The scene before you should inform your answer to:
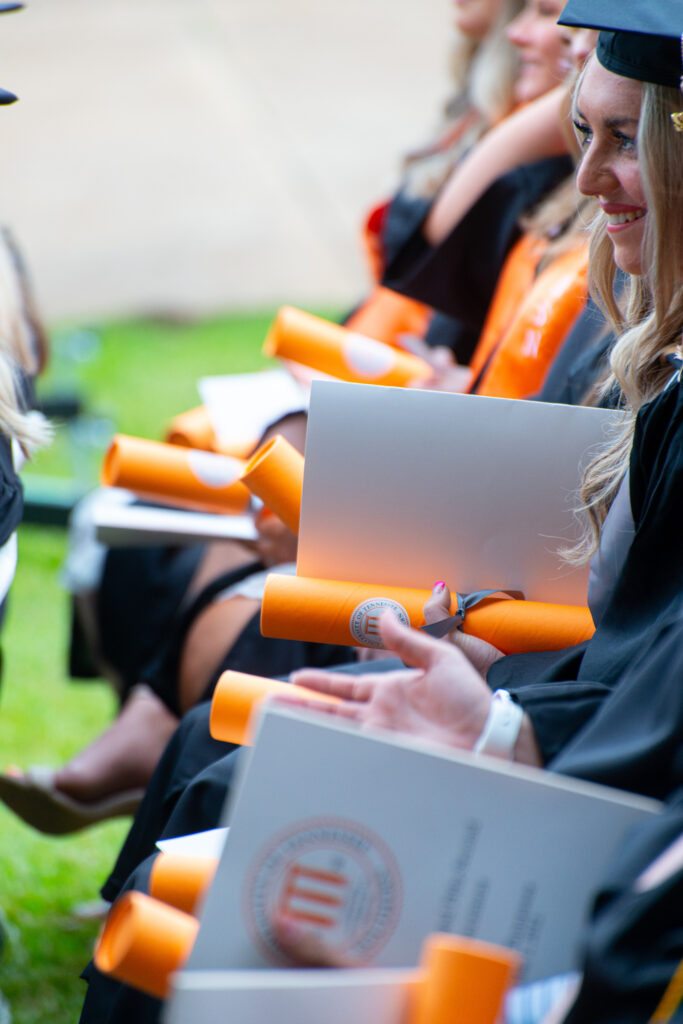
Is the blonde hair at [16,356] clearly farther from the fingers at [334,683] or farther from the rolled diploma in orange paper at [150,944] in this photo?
the rolled diploma in orange paper at [150,944]

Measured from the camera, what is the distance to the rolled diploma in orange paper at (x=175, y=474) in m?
1.92

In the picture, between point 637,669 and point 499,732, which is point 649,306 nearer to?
point 637,669

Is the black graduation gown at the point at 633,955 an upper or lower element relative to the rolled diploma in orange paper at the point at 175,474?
upper

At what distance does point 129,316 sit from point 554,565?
6.29 meters

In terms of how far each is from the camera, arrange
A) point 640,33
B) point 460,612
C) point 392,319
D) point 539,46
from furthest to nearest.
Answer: point 392,319, point 539,46, point 460,612, point 640,33

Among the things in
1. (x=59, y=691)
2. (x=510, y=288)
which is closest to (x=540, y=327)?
(x=510, y=288)

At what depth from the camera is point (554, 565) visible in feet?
5.02

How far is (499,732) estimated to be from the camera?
1.09 metres

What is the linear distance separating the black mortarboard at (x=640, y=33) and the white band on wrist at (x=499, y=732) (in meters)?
0.73

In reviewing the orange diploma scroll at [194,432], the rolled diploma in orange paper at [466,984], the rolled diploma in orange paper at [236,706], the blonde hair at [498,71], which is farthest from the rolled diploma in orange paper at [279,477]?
the blonde hair at [498,71]

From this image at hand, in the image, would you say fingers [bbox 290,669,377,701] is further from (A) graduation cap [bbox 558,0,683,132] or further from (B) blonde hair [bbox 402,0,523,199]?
(B) blonde hair [bbox 402,0,523,199]

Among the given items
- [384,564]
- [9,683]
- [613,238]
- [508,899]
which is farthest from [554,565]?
[9,683]

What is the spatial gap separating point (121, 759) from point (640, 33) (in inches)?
61.4

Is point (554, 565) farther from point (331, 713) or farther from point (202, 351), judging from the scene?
point (202, 351)
